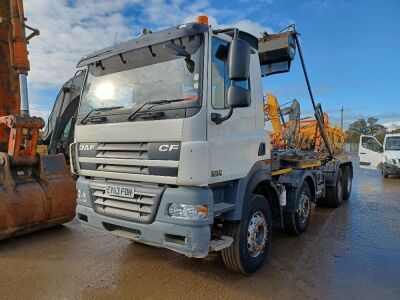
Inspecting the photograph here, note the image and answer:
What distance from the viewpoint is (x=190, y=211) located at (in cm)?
312

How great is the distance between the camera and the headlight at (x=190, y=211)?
3.12 meters

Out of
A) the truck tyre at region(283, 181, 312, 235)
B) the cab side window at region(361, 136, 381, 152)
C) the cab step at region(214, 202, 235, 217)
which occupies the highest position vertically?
the cab side window at region(361, 136, 381, 152)

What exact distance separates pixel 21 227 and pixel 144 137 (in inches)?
117

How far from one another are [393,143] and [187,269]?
1359 centimetres

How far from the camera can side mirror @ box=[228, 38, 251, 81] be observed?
311 centimetres

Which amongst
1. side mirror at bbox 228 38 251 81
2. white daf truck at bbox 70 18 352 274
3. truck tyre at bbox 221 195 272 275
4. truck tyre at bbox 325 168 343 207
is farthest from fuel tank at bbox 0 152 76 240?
truck tyre at bbox 325 168 343 207

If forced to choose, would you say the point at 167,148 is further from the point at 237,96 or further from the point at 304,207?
the point at 304,207

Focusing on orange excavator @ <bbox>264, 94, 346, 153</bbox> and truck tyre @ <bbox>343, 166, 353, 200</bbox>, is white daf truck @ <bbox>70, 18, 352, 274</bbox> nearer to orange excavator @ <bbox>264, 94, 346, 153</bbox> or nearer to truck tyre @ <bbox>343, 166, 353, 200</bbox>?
orange excavator @ <bbox>264, 94, 346, 153</bbox>

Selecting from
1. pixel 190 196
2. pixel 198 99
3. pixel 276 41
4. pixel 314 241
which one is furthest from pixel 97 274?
pixel 276 41

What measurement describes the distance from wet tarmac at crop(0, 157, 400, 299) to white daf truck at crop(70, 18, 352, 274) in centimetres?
40

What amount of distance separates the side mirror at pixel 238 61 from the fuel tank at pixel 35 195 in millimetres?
3801

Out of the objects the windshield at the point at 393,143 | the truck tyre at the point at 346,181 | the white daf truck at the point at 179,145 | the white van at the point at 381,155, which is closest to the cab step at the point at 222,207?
the white daf truck at the point at 179,145

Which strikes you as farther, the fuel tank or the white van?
the white van

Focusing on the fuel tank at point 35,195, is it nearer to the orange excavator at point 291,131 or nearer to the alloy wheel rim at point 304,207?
the alloy wheel rim at point 304,207
